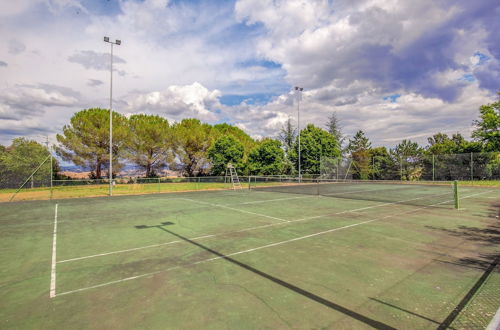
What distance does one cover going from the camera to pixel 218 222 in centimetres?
1105

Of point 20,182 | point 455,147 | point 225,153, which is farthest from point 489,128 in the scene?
point 20,182

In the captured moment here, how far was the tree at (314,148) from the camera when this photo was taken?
1718 inches

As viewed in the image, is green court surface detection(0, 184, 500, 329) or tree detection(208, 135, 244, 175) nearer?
green court surface detection(0, 184, 500, 329)

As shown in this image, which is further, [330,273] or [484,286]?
[330,273]

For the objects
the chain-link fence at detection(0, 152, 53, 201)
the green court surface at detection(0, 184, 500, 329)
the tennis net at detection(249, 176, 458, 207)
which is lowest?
the green court surface at detection(0, 184, 500, 329)

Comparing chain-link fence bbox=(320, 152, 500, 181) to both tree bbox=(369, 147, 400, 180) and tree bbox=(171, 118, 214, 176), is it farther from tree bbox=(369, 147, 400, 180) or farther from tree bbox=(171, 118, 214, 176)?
tree bbox=(171, 118, 214, 176)

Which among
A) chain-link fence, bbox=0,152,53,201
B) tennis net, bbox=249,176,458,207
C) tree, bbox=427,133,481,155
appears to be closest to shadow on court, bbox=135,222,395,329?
tennis net, bbox=249,176,458,207

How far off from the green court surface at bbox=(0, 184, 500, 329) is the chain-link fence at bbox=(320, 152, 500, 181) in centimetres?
2765

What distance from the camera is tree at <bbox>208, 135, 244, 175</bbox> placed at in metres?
43.1

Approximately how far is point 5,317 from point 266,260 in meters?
4.80

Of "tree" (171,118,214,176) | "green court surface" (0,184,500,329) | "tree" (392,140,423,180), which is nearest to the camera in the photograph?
"green court surface" (0,184,500,329)

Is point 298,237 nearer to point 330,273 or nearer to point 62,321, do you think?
point 330,273

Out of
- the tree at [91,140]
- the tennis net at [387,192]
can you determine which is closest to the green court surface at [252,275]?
the tennis net at [387,192]

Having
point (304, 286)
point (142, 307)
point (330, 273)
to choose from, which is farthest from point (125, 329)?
point (330, 273)
